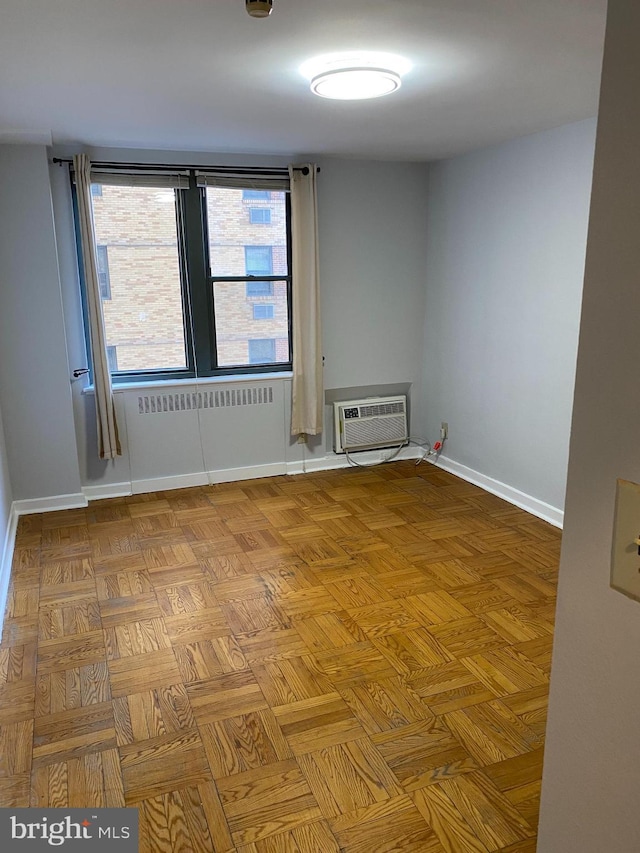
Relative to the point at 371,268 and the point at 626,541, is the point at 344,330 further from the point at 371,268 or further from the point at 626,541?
A: the point at 626,541

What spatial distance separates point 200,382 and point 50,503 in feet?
4.01

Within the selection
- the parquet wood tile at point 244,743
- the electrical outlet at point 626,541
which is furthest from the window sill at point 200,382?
the electrical outlet at point 626,541

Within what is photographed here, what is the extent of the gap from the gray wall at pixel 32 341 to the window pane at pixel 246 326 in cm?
106

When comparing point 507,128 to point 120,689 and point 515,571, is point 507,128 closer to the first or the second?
point 515,571

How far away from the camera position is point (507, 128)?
11.5ft

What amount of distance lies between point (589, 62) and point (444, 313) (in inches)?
94.8

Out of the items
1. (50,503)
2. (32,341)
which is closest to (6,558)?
(50,503)

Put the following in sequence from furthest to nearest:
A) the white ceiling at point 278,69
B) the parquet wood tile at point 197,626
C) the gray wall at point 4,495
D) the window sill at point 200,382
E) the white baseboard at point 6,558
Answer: the window sill at point 200,382 → the gray wall at point 4,495 → the white baseboard at point 6,558 → the parquet wood tile at point 197,626 → the white ceiling at point 278,69

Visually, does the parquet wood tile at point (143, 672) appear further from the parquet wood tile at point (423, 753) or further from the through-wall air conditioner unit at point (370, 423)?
the through-wall air conditioner unit at point (370, 423)

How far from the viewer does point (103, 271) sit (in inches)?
161

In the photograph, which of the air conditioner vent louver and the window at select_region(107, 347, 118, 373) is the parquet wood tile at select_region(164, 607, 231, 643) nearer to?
the window at select_region(107, 347, 118, 373)

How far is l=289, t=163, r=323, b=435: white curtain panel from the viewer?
14.1 ft

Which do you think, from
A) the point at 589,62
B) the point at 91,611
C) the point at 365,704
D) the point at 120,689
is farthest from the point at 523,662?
the point at 589,62

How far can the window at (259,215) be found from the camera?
4391 mm
